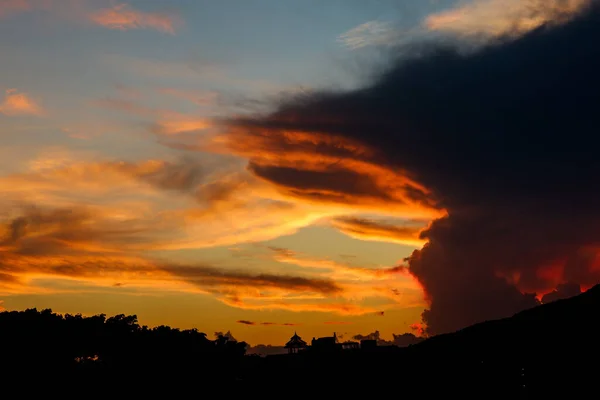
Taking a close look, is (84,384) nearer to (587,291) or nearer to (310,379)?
(310,379)

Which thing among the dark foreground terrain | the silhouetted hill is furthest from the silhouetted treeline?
the silhouetted hill

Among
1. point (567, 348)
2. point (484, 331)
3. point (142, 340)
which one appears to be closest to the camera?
point (567, 348)

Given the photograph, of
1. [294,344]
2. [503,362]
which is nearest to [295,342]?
[294,344]

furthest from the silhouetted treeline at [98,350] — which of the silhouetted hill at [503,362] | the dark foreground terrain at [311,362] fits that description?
the silhouetted hill at [503,362]

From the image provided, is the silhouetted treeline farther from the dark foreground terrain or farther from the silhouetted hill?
the silhouetted hill

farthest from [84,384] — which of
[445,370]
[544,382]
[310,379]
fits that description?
[544,382]

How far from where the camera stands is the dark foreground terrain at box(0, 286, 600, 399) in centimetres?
6412

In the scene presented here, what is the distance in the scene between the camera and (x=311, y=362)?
97.2 meters

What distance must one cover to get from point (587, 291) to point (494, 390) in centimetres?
1256

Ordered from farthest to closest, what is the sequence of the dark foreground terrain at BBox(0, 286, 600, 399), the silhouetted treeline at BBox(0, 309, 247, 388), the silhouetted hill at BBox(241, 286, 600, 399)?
the silhouetted treeline at BBox(0, 309, 247, 388)
the dark foreground terrain at BBox(0, 286, 600, 399)
the silhouetted hill at BBox(241, 286, 600, 399)

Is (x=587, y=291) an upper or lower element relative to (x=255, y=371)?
upper

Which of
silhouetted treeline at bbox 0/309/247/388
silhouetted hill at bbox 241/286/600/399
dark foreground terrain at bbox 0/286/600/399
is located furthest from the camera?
silhouetted treeline at bbox 0/309/247/388

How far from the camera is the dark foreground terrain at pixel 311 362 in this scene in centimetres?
6412

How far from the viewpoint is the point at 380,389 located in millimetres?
82062
